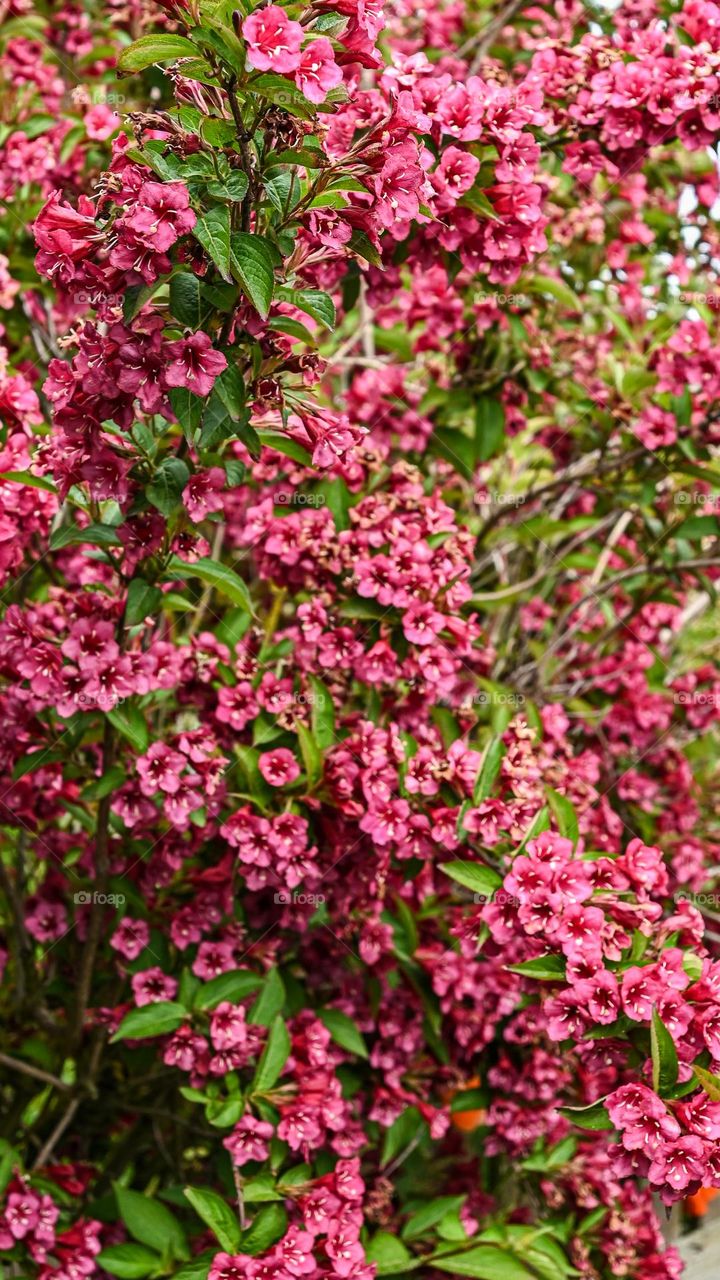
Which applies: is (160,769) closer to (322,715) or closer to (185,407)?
(322,715)

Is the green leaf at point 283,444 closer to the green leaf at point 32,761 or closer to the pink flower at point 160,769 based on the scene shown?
the pink flower at point 160,769

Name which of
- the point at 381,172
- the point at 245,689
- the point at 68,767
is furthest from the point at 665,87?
the point at 68,767

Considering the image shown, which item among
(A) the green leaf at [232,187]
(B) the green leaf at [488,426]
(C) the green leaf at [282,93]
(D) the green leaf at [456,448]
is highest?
(C) the green leaf at [282,93]

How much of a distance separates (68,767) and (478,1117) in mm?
2514

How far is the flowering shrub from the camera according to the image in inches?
71.6

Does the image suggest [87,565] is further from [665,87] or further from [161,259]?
[665,87]

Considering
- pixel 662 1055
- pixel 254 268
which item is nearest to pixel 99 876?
pixel 662 1055

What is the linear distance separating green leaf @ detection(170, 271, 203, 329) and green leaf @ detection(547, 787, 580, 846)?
1125 millimetres

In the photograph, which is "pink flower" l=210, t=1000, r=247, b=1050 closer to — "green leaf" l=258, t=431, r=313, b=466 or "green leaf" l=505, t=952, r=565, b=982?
"green leaf" l=505, t=952, r=565, b=982

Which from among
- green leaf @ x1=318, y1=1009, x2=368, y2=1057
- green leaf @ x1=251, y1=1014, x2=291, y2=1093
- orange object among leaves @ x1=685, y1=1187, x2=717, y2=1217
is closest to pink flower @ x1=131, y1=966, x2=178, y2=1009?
green leaf @ x1=251, y1=1014, x2=291, y2=1093

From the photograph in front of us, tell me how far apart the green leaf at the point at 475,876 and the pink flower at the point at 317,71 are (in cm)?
137

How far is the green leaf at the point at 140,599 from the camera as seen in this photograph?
215cm

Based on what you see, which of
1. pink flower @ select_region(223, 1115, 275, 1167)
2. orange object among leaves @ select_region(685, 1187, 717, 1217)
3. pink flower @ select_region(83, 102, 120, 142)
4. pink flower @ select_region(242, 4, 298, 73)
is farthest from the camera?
orange object among leaves @ select_region(685, 1187, 717, 1217)

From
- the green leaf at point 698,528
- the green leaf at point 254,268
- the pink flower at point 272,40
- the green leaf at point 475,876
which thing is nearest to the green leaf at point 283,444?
the green leaf at point 254,268
